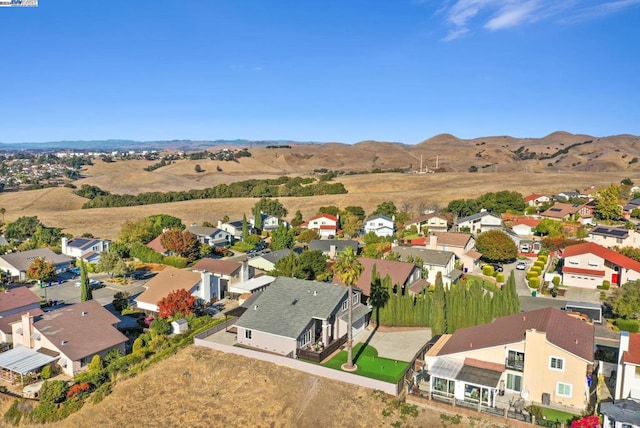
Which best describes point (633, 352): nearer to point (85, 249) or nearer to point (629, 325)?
point (629, 325)

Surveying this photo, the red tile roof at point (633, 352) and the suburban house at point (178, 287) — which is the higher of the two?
the red tile roof at point (633, 352)

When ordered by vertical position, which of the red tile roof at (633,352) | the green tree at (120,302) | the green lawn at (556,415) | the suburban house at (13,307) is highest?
the red tile roof at (633,352)

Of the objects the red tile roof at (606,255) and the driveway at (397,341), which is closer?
the driveway at (397,341)

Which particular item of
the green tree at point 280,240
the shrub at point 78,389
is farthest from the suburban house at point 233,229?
the shrub at point 78,389

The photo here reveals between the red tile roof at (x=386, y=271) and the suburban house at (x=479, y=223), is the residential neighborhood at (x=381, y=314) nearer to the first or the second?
the red tile roof at (x=386, y=271)

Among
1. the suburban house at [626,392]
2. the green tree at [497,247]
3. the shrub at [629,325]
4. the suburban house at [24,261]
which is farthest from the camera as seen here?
the suburban house at [24,261]

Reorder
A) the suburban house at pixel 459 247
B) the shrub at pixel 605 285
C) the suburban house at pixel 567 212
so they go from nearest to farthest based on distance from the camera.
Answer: the shrub at pixel 605 285, the suburban house at pixel 459 247, the suburban house at pixel 567 212

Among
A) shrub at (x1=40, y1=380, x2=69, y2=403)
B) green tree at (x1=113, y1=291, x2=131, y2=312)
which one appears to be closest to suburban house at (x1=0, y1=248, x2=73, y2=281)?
green tree at (x1=113, y1=291, x2=131, y2=312)
